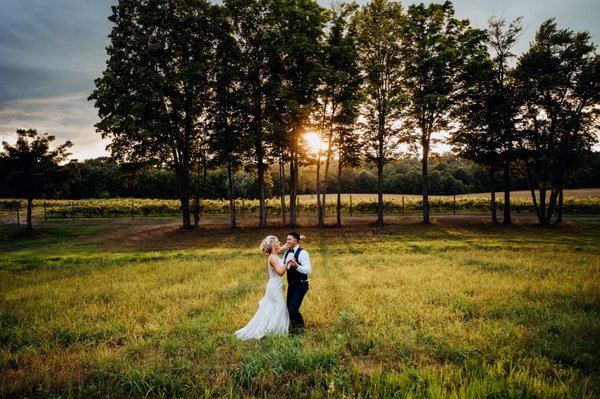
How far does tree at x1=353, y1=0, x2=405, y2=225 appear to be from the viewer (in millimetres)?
26688

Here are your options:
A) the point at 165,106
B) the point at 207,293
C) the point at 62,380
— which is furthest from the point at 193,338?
the point at 165,106

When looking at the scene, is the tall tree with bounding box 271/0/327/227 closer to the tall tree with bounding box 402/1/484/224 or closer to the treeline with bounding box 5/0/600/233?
the treeline with bounding box 5/0/600/233

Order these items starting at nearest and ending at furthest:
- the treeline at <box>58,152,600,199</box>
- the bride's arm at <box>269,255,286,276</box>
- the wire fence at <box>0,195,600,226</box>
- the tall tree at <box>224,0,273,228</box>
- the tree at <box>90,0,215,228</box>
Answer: the bride's arm at <box>269,255,286,276</box>
the tree at <box>90,0,215,228</box>
the tall tree at <box>224,0,273,228</box>
the wire fence at <box>0,195,600,226</box>
the treeline at <box>58,152,600,199</box>

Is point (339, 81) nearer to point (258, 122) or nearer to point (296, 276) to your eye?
point (258, 122)

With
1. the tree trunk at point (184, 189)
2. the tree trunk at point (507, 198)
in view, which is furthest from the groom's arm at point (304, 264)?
the tree trunk at point (507, 198)

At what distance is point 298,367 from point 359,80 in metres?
26.3

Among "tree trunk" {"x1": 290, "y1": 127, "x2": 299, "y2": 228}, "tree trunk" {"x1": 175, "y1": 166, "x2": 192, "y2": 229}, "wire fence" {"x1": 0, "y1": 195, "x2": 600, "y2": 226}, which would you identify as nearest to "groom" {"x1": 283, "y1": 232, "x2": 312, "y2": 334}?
"tree trunk" {"x1": 290, "y1": 127, "x2": 299, "y2": 228}

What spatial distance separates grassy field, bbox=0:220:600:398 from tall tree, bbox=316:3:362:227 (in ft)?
56.3

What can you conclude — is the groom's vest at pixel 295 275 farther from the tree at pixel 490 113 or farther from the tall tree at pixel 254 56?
the tree at pixel 490 113

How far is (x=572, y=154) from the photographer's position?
2594cm

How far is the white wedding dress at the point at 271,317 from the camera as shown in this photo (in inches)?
231

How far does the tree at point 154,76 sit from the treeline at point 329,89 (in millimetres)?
113

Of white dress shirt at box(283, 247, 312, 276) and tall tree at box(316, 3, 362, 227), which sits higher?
tall tree at box(316, 3, 362, 227)

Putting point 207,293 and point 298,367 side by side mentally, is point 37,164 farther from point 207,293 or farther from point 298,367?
point 298,367
